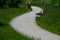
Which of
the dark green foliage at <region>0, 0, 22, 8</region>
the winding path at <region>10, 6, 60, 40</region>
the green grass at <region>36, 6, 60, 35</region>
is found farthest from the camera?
the dark green foliage at <region>0, 0, 22, 8</region>

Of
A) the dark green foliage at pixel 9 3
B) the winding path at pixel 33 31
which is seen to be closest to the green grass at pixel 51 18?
the winding path at pixel 33 31

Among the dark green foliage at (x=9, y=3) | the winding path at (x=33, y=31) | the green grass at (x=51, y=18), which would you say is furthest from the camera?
the dark green foliage at (x=9, y=3)

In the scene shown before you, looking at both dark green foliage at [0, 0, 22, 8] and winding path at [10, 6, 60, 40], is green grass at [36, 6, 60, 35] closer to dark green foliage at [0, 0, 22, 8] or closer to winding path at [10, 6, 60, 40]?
winding path at [10, 6, 60, 40]

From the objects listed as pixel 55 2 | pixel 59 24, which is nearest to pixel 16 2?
pixel 59 24

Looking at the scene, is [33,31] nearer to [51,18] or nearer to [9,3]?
[51,18]

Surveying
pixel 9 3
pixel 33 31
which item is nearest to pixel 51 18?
pixel 33 31

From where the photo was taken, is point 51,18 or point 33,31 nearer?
point 33,31

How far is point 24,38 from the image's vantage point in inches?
526

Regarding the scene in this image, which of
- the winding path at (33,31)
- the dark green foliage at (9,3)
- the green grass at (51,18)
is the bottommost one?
the dark green foliage at (9,3)

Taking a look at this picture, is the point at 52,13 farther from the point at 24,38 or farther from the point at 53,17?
the point at 24,38

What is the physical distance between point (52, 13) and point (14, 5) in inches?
852

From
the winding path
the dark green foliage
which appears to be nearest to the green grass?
the winding path

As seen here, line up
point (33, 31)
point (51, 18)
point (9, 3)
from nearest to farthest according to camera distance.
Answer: point (33, 31), point (51, 18), point (9, 3)

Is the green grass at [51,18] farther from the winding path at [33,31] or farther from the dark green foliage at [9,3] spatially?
the dark green foliage at [9,3]
